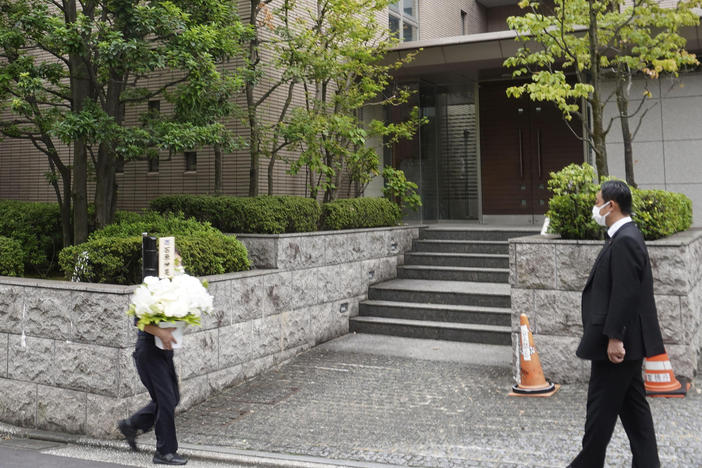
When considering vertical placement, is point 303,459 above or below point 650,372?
below

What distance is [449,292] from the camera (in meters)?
10.3

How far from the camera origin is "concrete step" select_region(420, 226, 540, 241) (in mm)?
12008

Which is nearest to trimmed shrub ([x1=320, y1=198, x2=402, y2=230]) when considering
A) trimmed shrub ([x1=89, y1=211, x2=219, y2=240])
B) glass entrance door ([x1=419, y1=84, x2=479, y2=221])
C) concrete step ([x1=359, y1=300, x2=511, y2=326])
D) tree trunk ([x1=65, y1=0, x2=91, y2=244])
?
concrete step ([x1=359, y1=300, x2=511, y2=326])

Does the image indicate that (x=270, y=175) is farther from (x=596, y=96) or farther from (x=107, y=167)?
(x=596, y=96)

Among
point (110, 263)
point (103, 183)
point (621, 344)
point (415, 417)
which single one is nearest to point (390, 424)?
point (415, 417)

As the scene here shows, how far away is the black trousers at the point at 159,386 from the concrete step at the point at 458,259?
7085mm

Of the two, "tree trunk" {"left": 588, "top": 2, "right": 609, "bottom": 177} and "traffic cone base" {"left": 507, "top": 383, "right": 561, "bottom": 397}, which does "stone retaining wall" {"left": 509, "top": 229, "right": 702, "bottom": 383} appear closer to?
"traffic cone base" {"left": 507, "top": 383, "right": 561, "bottom": 397}

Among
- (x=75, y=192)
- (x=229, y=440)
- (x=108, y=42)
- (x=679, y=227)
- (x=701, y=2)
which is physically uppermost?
(x=701, y=2)

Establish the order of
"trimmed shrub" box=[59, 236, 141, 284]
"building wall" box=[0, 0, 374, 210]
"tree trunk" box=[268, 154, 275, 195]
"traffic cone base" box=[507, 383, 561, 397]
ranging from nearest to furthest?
"traffic cone base" box=[507, 383, 561, 397]
"trimmed shrub" box=[59, 236, 141, 284]
"tree trunk" box=[268, 154, 275, 195]
"building wall" box=[0, 0, 374, 210]

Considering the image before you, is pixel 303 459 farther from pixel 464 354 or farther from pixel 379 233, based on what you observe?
pixel 379 233

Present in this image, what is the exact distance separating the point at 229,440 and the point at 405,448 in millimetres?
1705

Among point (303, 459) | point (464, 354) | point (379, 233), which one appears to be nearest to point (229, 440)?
point (303, 459)

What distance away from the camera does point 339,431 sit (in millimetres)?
6156

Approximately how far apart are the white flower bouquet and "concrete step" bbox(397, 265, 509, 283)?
659 cm
